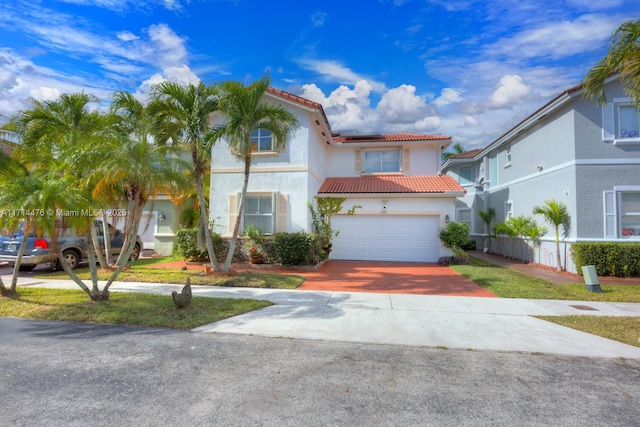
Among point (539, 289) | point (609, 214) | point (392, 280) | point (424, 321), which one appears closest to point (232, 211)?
point (392, 280)

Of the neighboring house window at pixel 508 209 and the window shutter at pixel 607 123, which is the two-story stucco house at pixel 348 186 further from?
the window shutter at pixel 607 123

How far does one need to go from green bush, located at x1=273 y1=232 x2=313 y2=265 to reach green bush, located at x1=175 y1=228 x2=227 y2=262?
255 cm

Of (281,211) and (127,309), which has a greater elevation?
(281,211)

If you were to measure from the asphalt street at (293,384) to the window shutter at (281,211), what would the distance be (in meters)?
8.77

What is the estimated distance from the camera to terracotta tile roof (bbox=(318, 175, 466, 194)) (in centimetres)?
1567

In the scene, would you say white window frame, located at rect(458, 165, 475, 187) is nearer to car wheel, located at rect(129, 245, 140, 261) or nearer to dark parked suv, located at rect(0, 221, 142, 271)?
car wheel, located at rect(129, 245, 140, 261)

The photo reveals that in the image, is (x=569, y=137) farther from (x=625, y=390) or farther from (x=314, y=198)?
(x=625, y=390)

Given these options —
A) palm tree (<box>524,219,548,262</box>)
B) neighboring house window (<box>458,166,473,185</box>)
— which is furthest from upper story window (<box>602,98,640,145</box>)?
neighboring house window (<box>458,166,473,185</box>)

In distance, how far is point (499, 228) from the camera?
56.3ft

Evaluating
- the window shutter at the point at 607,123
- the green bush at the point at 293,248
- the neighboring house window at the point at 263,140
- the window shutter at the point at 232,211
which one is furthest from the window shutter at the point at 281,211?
the window shutter at the point at 607,123

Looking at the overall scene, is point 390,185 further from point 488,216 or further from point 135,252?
point 135,252

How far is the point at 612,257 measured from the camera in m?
11.5

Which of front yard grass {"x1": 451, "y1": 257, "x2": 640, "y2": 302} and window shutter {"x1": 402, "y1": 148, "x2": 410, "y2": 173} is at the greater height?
window shutter {"x1": 402, "y1": 148, "x2": 410, "y2": 173}

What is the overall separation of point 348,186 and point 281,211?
4.03 meters
